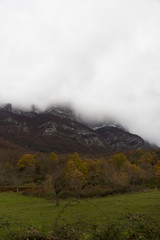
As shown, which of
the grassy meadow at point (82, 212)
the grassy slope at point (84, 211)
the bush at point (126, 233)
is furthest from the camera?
the grassy slope at point (84, 211)

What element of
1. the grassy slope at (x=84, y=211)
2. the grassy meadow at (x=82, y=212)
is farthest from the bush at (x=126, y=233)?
the grassy slope at (x=84, y=211)

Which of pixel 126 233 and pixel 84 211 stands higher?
pixel 126 233

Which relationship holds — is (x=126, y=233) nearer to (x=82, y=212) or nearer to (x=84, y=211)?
(x=82, y=212)

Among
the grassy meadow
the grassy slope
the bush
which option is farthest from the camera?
the grassy slope

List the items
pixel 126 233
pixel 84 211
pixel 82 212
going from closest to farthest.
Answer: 1. pixel 126 233
2. pixel 82 212
3. pixel 84 211

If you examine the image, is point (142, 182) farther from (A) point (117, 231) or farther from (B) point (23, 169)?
(B) point (23, 169)

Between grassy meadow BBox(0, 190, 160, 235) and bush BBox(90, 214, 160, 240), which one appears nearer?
bush BBox(90, 214, 160, 240)

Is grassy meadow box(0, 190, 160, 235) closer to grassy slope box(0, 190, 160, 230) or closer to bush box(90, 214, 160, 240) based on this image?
grassy slope box(0, 190, 160, 230)

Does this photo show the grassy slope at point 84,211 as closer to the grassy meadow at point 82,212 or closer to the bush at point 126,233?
the grassy meadow at point 82,212

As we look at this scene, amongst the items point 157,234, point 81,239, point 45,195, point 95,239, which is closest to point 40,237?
point 81,239

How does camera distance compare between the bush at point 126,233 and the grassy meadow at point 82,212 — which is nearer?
the bush at point 126,233

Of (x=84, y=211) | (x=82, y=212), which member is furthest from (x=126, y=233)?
(x=84, y=211)

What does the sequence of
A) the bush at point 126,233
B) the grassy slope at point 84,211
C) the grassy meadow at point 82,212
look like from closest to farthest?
the bush at point 126,233
the grassy meadow at point 82,212
the grassy slope at point 84,211

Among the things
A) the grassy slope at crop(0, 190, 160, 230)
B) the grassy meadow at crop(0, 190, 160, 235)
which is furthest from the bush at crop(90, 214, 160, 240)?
the grassy slope at crop(0, 190, 160, 230)
